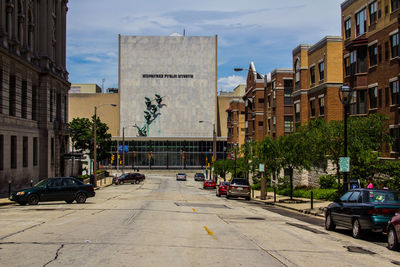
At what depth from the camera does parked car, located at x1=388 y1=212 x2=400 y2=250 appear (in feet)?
43.5

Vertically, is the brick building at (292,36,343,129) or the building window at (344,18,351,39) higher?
the building window at (344,18,351,39)

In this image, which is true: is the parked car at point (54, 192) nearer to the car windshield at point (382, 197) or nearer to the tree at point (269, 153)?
the tree at point (269, 153)

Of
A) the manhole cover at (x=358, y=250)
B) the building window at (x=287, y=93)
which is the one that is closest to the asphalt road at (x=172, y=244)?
the manhole cover at (x=358, y=250)

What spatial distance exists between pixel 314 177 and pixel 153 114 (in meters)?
86.8

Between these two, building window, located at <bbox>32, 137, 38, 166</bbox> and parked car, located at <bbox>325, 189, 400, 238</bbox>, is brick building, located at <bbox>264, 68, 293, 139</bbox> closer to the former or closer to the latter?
building window, located at <bbox>32, 137, 38, 166</bbox>

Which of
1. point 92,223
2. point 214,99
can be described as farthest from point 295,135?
point 214,99

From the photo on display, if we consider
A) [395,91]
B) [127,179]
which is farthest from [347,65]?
[127,179]

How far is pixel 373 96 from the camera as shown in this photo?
116 ft

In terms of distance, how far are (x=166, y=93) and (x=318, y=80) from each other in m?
87.5

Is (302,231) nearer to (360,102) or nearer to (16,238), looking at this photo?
(16,238)

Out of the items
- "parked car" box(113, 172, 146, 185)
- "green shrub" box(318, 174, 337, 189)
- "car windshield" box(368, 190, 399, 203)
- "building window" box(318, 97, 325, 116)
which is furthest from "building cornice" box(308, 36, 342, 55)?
"parked car" box(113, 172, 146, 185)

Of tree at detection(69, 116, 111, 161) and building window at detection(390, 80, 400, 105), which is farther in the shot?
tree at detection(69, 116, 111, 161)

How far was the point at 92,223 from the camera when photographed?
679 inches

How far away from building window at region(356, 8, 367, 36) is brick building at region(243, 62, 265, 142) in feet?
91.0
